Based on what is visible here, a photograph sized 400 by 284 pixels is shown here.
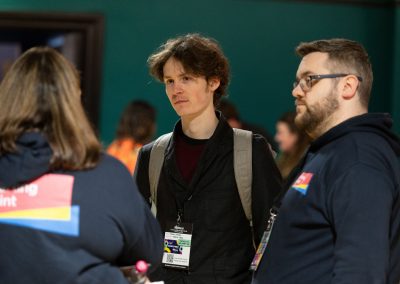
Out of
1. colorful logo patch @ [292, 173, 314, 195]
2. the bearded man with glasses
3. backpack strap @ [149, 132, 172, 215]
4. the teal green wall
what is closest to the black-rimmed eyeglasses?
the bearded man with glasses

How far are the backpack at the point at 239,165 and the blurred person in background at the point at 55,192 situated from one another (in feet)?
3.28

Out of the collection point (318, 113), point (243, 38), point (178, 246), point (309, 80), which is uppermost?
point (243, 38)

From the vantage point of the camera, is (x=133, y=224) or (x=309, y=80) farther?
(x=309, y=80)

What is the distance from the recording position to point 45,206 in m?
1.93

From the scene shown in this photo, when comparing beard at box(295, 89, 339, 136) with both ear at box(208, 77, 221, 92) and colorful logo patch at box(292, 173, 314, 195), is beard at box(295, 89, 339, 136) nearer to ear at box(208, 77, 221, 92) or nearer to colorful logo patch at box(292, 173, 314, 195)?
colorful logo patch at box(292, 173, 314, 195)

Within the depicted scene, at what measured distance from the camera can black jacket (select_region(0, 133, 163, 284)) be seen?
190cm

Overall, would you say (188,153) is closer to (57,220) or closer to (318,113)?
(318,113)

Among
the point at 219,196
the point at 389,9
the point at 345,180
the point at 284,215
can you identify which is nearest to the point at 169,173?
the point at 219,196

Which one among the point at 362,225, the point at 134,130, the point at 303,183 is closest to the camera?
the point at 362,225

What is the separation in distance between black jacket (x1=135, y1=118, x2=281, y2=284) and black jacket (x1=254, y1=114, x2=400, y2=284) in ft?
1.52

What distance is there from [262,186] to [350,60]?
0.69 m

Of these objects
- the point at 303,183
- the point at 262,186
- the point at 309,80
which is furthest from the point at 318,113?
the point at 262,186

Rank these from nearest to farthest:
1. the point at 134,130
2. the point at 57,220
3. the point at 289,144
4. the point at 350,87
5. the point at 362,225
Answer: the point at 57,220 → the point at 362,225 → the point at 350,87 → the point at 134,130 → the point at 289,144

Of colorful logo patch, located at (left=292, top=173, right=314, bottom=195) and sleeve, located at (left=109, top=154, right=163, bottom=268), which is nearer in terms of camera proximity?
sleeve, located at (left=109, top=154, right=163, bottom=268)
